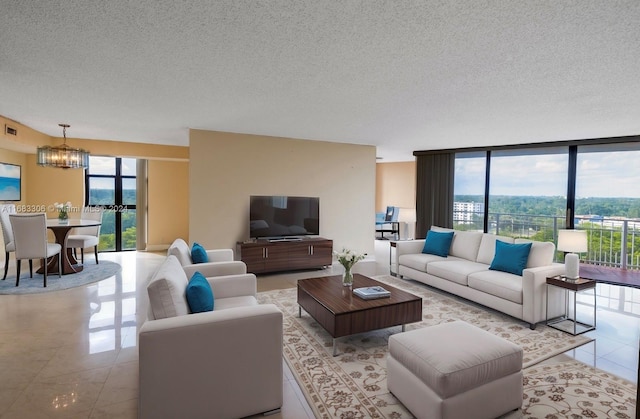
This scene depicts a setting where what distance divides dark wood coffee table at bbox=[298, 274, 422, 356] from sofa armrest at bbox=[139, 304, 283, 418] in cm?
87

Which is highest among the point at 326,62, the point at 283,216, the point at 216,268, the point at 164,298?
the point at 326,62

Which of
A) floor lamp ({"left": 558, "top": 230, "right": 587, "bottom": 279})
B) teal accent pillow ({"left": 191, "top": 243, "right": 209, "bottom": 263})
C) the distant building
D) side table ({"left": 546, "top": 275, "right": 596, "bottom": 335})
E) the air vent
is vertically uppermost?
the air vent

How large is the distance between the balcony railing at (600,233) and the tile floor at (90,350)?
1209mm

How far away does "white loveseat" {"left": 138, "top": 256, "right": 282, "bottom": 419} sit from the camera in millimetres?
1755

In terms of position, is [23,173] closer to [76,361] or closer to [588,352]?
Answer: [76,361]

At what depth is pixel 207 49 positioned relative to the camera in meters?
2.46

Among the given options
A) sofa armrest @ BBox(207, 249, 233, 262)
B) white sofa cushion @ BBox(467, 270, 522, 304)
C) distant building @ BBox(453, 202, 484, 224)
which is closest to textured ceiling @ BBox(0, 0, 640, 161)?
sofa armrest @ BBox(207, 249, 233, 262)

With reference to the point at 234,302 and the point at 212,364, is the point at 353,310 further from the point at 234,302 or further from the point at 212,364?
the point at 212,364

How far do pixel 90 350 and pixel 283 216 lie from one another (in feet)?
11.4

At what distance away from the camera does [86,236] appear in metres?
6.10

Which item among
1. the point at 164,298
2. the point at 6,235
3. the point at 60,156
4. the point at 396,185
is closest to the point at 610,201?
the point at 396,185

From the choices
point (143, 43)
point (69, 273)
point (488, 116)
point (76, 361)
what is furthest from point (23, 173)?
point (488, 116)

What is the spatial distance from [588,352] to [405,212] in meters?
7.23

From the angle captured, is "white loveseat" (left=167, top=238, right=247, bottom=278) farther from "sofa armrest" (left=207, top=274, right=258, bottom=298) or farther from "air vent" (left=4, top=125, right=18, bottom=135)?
"air vent" (left=4, top=125, right=18, bottom=135)
